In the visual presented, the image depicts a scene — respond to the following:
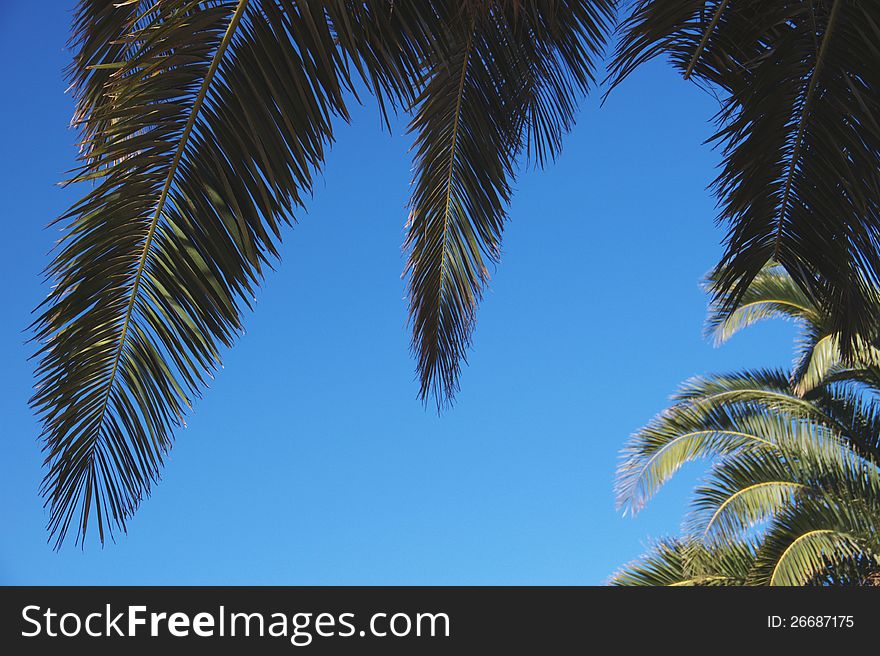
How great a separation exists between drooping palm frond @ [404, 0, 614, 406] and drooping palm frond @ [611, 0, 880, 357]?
0.99m

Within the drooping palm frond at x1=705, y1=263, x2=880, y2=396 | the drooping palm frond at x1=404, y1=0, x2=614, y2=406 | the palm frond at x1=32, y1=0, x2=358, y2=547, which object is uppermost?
the drooping palm frond at x1=705, y1=263, x2=880, y2=396

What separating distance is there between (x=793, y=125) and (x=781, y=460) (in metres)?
6.93

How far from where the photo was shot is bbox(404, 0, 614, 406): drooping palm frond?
439 centimetres

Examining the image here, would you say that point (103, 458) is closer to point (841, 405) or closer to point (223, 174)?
point (223, 174)

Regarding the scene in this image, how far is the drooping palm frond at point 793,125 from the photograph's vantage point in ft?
10.1

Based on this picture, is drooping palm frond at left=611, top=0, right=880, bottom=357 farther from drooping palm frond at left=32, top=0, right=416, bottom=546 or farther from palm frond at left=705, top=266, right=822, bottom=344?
palm frond at left=705, top=266, right=822, bottom=344

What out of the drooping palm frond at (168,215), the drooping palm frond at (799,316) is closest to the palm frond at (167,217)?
the drooping palm frond at (168,215)

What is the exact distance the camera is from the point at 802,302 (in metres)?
9.55

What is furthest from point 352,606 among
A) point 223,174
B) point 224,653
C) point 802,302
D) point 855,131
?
point 802,302

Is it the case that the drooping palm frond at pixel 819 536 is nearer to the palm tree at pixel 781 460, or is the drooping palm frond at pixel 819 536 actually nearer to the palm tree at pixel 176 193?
the palm tree at pixel 781 460

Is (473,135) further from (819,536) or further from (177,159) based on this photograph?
(819,536)

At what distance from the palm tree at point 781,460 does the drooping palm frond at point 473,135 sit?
4.95 metres

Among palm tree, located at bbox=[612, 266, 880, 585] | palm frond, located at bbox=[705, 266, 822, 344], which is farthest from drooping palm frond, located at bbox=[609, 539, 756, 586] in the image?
palm frond, located at bbox=[705, 266, 822, 344]

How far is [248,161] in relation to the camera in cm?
290
